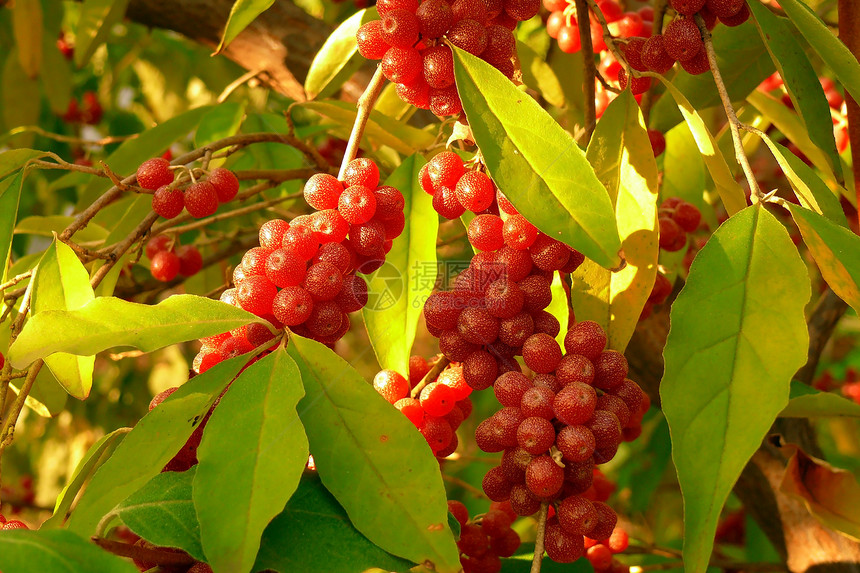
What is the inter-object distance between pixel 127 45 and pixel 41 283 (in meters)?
1.81

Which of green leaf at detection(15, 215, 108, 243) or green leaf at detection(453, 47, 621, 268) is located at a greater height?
green leaf at detection(453, 47, 621, 268)

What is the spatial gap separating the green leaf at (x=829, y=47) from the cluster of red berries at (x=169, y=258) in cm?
82

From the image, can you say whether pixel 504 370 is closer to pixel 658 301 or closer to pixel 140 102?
pixel 658 301

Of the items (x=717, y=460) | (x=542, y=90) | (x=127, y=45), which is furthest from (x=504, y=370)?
(x=127, y=45)

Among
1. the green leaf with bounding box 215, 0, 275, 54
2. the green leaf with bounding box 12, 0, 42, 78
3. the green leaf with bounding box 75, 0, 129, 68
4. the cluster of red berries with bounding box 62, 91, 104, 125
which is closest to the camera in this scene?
the green leaf with bounding box 215, 0, 275, 54

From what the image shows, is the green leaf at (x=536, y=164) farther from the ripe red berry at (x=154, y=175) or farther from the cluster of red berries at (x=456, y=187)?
the ripe red berry at (x=154, y=175)

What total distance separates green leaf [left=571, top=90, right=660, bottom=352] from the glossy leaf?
33 centimetres

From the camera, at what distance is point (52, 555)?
1.43ft

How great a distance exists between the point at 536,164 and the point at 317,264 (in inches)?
6.8

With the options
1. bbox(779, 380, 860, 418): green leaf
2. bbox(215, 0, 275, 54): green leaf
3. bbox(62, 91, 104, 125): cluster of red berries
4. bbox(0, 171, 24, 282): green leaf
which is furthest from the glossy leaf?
bbox(62, 91, 104, 125): cluster of red berries

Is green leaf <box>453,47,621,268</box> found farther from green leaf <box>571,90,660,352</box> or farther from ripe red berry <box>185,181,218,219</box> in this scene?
ripe red berry <box>185,181,218,219</box>

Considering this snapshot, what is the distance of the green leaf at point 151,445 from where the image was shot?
1.74 feet

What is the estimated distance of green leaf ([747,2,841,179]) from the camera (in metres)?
0.69

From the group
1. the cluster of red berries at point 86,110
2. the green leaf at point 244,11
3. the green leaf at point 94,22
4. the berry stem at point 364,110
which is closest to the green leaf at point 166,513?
the berry stem at point 364,110
